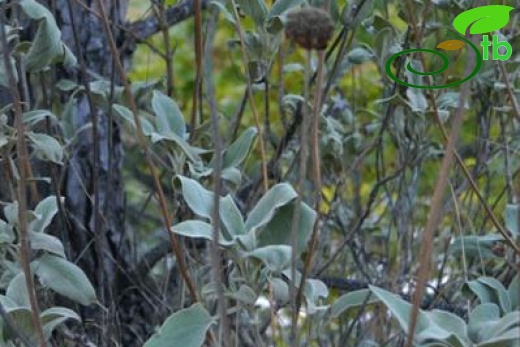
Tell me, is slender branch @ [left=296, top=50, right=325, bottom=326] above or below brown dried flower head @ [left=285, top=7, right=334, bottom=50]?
below

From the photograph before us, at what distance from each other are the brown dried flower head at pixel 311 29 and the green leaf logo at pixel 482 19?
40 centimetres

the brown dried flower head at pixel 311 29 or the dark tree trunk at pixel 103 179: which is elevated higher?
the brown dried flower head at pixel 311 29

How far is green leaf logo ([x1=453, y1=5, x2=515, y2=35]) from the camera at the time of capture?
110cm

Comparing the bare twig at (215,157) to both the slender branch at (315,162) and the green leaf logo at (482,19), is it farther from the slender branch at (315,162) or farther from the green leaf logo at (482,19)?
the green leaf logo at (482,19)

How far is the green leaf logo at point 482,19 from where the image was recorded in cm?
110

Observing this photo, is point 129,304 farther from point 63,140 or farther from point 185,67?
point 185,67

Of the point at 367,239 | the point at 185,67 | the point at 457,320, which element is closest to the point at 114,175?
the point at 367,239

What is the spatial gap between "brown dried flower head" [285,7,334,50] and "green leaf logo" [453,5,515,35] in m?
0.40

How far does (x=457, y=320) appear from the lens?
88 centimetres

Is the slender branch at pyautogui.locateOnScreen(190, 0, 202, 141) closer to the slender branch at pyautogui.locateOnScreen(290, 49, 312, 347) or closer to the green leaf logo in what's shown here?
the slender branch at pyautogui.locateOnScreen(290, 49, 312, 347)

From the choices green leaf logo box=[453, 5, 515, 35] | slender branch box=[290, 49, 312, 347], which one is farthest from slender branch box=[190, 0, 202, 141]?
green leaf logo box=[453, 5, 515, 35]

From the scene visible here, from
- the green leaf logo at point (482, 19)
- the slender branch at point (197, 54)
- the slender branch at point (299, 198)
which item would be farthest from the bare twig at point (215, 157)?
the green leaf logo at point (482, 19)

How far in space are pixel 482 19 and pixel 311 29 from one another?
0.46 metres

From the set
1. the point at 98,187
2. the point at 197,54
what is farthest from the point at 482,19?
the point at 98,187
